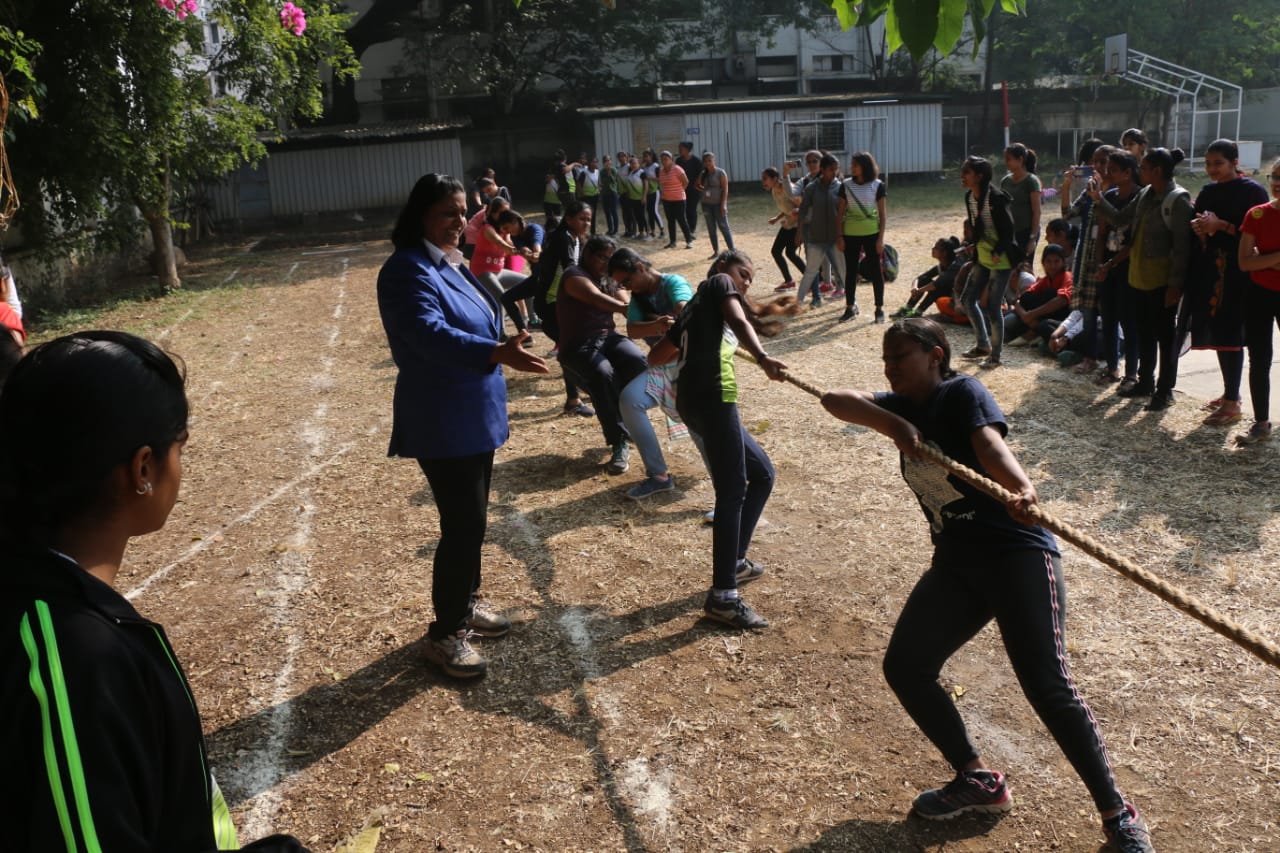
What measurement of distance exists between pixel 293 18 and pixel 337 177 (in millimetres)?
12326

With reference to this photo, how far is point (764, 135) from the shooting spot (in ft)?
103

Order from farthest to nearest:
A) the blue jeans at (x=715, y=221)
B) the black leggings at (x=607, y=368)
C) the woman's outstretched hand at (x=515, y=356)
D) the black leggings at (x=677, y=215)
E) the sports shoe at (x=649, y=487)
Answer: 1. the black leggings at (x=677, y=215)
2. the blue jeans at (x=715, y=221)
3. the black leggings at (x=607, y=368)
4. the sports shoe at (x=649, y=487)
5. the woman's outstretched hand at (x=515, y=356)

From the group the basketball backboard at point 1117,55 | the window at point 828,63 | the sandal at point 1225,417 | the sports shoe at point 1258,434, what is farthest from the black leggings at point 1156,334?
the window at point 828,63

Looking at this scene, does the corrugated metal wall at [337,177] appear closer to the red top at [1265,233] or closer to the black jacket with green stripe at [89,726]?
the red top at [1265,233]

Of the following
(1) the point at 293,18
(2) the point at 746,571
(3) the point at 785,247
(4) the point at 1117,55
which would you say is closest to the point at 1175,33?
(4) the point at 1117,55

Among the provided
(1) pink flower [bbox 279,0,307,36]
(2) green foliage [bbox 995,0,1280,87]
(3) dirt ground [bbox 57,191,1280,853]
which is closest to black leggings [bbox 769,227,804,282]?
(3) dirt ground [bbox 57,191,1280,853]

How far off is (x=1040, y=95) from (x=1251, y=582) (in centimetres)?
3437

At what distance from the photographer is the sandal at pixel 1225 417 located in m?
7.55

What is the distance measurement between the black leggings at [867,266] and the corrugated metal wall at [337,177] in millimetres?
19858

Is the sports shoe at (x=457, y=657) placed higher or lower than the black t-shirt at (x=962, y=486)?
lower

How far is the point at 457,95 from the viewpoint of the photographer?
116 feet

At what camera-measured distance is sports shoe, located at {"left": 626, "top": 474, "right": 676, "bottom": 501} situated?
7.02 meters

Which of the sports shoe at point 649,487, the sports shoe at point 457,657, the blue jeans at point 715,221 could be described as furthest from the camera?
the blue jeans at point 715,221

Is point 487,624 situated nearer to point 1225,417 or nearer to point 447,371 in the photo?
point 447,371
